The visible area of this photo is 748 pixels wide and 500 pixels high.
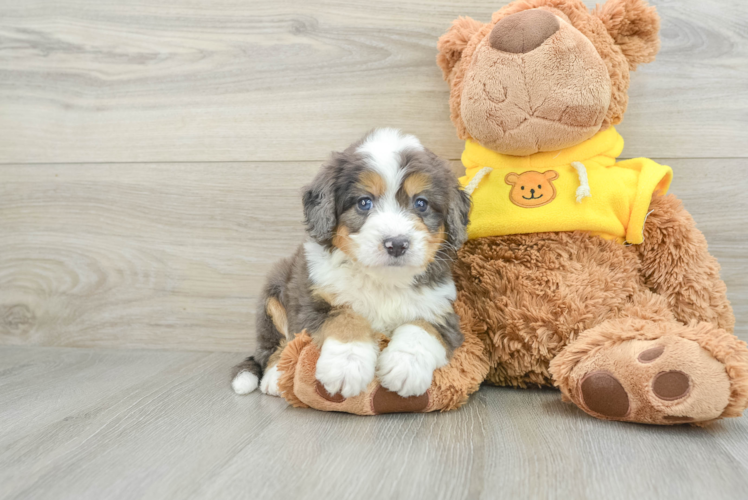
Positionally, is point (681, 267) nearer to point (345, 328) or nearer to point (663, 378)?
point (663, 378)

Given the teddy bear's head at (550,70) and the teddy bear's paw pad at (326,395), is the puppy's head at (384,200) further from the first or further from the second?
the teddy bear's paw pad at (326,395)

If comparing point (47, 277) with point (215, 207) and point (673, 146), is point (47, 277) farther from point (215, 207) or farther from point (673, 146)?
point (673, 146)

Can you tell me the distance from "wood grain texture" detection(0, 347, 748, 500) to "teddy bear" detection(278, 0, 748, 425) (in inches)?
4.6

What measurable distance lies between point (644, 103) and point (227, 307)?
1945 mm

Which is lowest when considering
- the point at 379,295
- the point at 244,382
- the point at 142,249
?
the point at 244,382

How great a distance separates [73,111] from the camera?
8.28ft

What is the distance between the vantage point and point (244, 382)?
192cm

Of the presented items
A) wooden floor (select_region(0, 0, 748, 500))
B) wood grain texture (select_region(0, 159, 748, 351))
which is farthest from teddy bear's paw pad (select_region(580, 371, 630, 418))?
wood grain texture (select_region(0, 159, 748, 351))

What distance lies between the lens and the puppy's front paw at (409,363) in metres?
1.49

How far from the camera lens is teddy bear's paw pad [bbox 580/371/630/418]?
142 cm

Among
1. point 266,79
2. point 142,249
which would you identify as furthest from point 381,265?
point 142,249

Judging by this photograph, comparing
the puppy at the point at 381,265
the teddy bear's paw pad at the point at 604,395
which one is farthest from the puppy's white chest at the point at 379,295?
the teddy bear's paw pad at the point at 604,395

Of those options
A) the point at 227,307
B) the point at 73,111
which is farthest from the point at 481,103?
the point at 73,111

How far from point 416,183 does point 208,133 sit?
123cm
